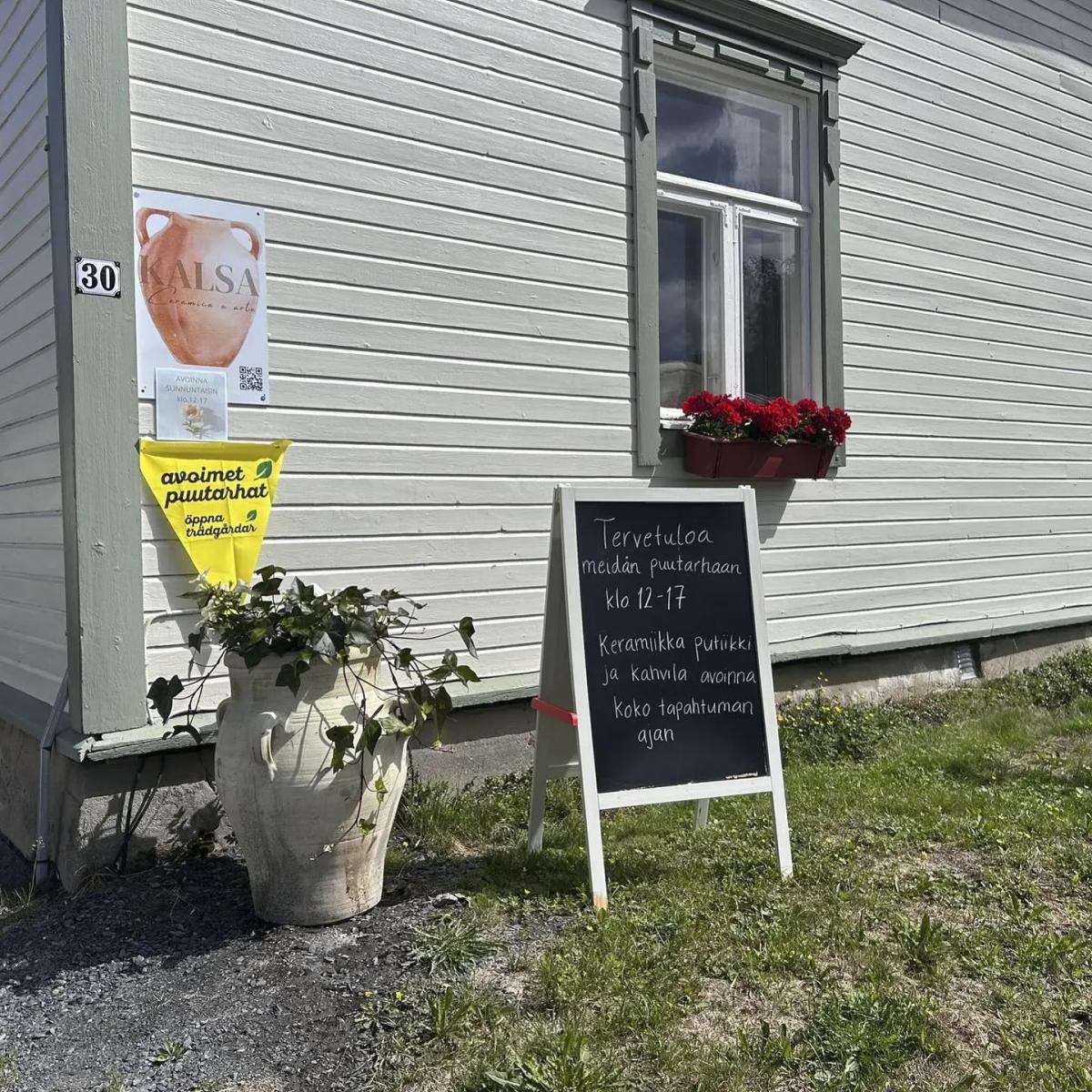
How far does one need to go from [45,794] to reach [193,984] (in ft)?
3.88

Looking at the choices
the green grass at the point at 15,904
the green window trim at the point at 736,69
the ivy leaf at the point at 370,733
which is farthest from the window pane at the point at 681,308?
the green grass at the point at 15,904

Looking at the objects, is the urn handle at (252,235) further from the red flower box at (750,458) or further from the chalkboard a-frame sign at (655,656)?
the red flower box at (750,458)

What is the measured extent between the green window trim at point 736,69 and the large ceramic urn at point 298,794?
2237 millimetres

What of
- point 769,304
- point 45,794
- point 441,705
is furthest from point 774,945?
point 769,304

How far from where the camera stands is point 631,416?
490cm

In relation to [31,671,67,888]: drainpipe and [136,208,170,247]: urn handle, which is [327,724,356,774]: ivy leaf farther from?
[136,208,170,247]: urn handle

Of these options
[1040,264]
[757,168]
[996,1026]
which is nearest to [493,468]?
[757,168]

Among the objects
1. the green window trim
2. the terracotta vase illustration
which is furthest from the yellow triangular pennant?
the green window trim

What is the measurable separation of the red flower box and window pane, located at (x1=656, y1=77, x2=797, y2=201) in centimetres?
137

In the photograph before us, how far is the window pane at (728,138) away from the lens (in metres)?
5.27

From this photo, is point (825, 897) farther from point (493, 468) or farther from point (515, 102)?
point (515, 102)

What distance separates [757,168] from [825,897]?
3818mm

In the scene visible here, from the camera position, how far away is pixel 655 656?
11.4ft

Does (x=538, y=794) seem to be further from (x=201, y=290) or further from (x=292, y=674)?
(x=201, y=290)
